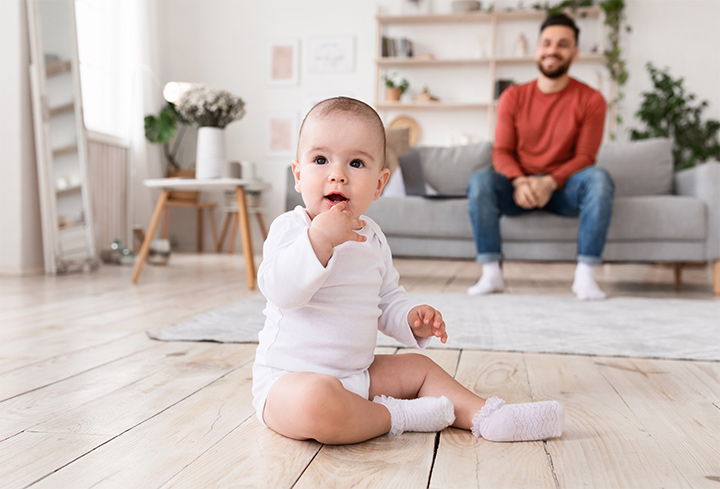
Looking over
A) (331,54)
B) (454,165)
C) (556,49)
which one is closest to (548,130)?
(556,49)

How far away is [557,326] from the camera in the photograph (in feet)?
5.61

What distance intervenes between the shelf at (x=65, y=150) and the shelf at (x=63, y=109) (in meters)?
0.18

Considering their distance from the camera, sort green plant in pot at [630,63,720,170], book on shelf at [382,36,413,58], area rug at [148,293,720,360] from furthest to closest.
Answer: book on shelf at [382,36,413,58] < green plant in pot at [630,63,720,170] < area rug at [148,293,720,360]

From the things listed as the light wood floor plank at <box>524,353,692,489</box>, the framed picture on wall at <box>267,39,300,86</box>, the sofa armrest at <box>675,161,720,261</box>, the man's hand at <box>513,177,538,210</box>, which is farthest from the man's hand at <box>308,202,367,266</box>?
the framed picture on wall at <box>267,39,300,86</box>

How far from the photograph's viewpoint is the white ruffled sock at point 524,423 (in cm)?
79

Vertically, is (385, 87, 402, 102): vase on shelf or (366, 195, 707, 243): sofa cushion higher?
(385, 87, 402, 102): vase on shelf

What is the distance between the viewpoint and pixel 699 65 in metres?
4.99

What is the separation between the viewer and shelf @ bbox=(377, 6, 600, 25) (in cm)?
496

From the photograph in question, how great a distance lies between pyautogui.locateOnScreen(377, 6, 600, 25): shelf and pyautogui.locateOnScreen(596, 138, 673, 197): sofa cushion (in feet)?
7.09

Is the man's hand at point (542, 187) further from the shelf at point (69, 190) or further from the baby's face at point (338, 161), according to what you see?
the shelf at point (69, 190)

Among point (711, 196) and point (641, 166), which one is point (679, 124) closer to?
point (641, 166)

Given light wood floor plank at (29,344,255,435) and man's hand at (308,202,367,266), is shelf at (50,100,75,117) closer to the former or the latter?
light wood floor plank at (29,344,255,435)

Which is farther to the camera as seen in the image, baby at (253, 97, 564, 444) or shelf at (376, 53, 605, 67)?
shelf at (376, 53, 605, 67)

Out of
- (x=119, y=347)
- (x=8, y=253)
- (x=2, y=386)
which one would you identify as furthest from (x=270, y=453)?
(x=8, y=253)
